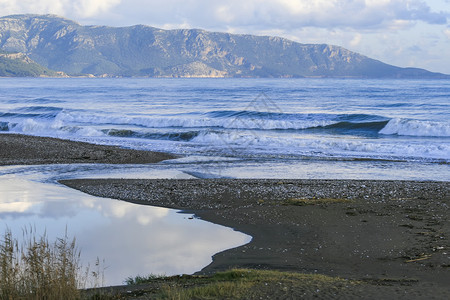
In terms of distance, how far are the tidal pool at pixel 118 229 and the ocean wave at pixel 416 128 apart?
25706mm

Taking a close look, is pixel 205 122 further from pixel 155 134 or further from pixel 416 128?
pixel 416 128

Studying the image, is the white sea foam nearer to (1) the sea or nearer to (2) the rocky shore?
(1) the sea

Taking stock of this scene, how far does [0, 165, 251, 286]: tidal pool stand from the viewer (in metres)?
8.20

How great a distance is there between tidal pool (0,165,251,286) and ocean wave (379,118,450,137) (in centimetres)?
2571

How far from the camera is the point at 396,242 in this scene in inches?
348

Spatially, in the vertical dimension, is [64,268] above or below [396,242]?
above

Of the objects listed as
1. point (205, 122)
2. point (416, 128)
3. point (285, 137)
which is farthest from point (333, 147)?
point (205, 122)

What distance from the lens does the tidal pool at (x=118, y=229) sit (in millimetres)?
8195

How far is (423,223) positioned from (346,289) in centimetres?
461

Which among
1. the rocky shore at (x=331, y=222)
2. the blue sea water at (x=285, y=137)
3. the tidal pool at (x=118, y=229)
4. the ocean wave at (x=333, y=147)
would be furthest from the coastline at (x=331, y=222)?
the ocean wave at (x=333, y=147)

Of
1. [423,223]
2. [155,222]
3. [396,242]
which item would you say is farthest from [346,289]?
[155,222]

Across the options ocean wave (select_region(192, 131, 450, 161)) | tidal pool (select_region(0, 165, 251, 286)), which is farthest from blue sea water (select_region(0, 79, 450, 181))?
tidal pool (select_region(0, 165, 251, 286))

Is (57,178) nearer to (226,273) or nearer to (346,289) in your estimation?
(226,273)

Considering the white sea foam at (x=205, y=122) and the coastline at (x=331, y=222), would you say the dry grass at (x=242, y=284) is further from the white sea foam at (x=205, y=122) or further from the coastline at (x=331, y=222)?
the white sea foam at (x=205, y=122)
